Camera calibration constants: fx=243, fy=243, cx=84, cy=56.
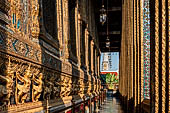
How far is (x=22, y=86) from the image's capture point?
2885 mm

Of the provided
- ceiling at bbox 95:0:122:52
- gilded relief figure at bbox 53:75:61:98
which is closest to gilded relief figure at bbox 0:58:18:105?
gilded relief figure at bbox 53:75:61:98

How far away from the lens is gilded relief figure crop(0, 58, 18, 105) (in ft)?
7.80

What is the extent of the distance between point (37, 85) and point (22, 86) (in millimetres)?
690

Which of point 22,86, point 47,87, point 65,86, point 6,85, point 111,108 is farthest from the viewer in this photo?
point 111,108

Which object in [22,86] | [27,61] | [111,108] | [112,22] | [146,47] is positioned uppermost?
[112,22]

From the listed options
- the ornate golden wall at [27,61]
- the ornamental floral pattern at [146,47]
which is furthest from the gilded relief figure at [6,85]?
the ornamental floral pattern at [146,47]

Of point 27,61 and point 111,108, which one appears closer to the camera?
point 27,61

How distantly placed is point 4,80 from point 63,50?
3.70m

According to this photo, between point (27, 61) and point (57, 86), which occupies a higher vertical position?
point (27, 61)

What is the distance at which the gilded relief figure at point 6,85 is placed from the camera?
2378 mm

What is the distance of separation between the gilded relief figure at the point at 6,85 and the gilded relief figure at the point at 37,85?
75 cm

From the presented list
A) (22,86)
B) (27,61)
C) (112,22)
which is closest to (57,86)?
(27,61)

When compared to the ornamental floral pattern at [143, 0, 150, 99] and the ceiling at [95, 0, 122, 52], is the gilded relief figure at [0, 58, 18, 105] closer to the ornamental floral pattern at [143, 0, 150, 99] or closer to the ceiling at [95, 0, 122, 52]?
the ornamental floral pattern at [143, 0, 150, 99]

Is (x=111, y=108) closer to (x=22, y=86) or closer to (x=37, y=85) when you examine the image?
(x=37, y=85)
